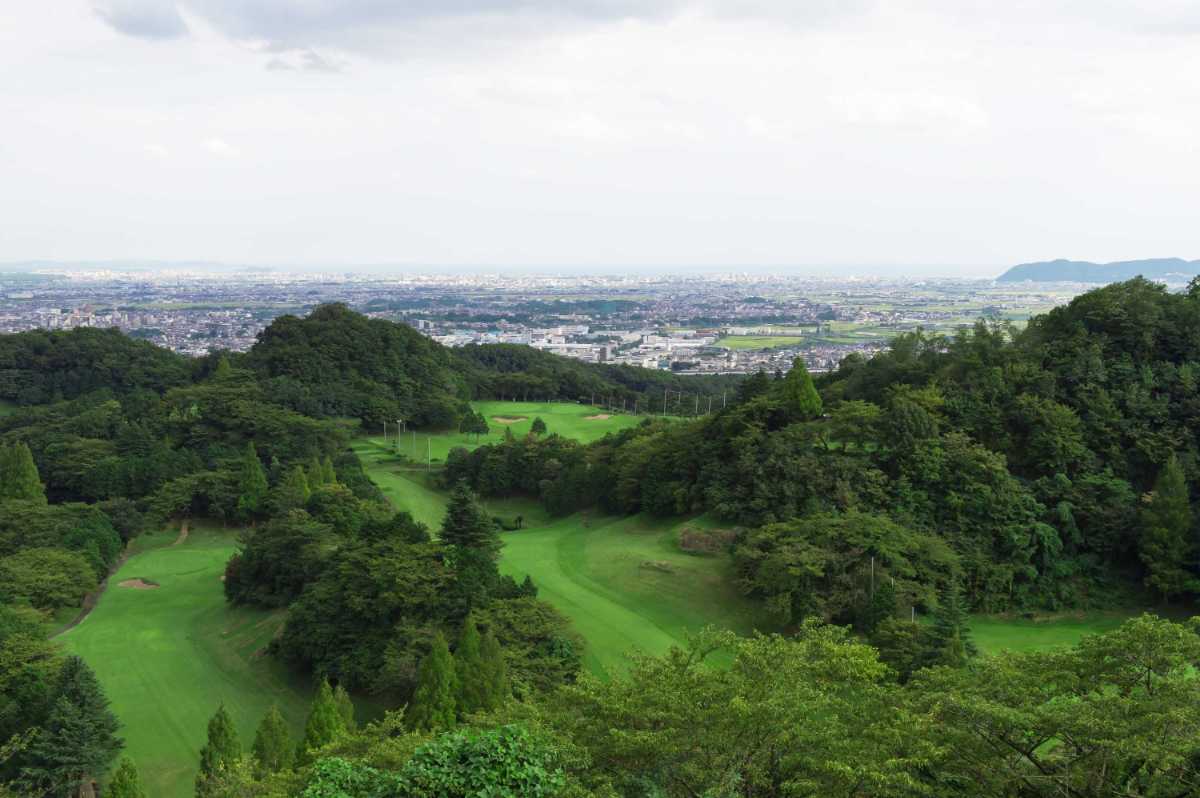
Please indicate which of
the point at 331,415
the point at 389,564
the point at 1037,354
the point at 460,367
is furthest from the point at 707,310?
the point at 389,564

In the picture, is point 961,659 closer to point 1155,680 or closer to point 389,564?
point 1155,680

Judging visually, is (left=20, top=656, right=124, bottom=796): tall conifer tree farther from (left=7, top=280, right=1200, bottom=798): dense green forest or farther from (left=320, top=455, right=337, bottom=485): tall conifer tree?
(left=320, top=455, right=337, bottom=485): tall conifer tree

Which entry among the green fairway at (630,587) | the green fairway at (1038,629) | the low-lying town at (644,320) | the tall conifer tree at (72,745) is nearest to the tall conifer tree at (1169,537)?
the green fairway at (1038,629)

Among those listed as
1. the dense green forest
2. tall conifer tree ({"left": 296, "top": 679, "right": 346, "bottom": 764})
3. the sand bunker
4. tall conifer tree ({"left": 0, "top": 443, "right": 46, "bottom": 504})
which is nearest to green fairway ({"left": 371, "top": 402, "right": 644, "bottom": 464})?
the dense green forest

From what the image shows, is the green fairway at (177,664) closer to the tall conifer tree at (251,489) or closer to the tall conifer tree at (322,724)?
the tall conifer tree at (251,489)

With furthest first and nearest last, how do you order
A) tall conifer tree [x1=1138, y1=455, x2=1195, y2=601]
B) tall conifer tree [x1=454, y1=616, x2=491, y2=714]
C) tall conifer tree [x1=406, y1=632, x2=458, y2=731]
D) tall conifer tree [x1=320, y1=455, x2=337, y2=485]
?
1. tall conifer tree [x1=320, y1=455, x2=337, y2=485]
2. tall conifer tree [x1=1138, y1=455, x2=1195, y2=601]
3. tall conifer tree [x1=454, y1=616, x2=491, y2=714]
4. tall conifer tree [x1=406, y1=632, x2=458, y2=731]

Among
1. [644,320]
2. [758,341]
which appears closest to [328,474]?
[758,341]
